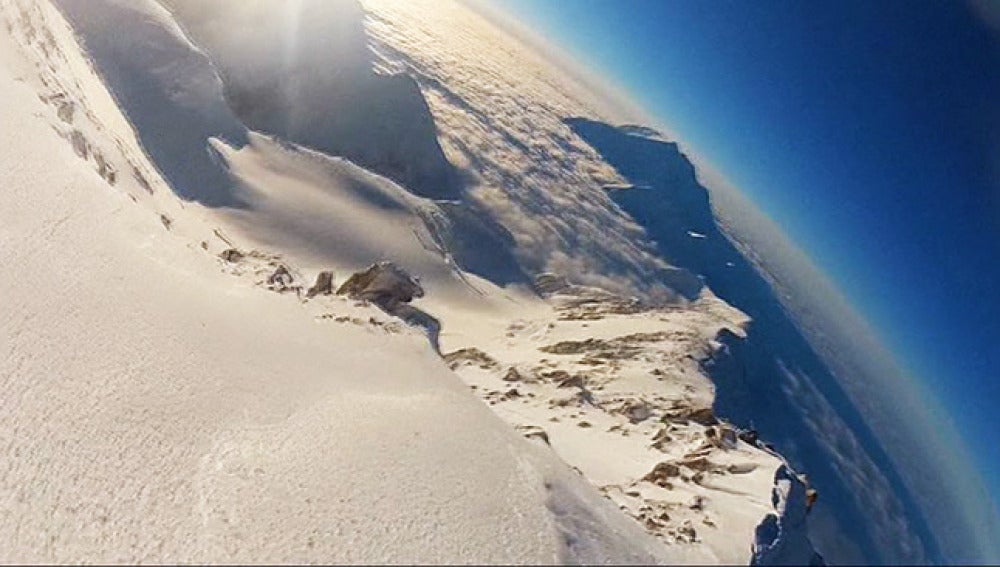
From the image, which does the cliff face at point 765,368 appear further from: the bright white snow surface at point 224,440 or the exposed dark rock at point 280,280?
the exposed dark rock at point 280,280

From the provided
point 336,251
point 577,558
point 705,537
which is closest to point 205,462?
point 577,558

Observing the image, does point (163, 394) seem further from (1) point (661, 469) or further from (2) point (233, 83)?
(2) point (233, 83)

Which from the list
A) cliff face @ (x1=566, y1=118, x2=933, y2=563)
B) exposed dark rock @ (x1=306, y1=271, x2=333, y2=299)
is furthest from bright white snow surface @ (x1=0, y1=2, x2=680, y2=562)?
cliff face @ (x1=566, y1=118, x2=933, y2=563)

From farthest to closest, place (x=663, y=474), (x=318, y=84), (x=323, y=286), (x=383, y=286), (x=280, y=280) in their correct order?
1. (x=318, y=84)
2. (x=383, y=286)
3. (x=323, y=286)
4. (x=280, y=280)
5. (x=663, y=474)

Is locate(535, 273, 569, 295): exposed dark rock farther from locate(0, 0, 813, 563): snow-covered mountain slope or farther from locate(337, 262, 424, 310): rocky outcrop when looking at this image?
locate(337, 262, 424, 310): rocky outcrop

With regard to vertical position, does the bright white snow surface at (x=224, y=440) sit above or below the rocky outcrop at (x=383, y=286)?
above

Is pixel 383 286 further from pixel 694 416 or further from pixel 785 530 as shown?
pixel 785 530

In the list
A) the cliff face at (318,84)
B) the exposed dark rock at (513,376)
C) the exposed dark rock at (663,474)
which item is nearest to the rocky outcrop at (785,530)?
the exposed dark rock at (663,474)

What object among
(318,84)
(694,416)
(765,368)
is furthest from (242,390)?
(765,368)
